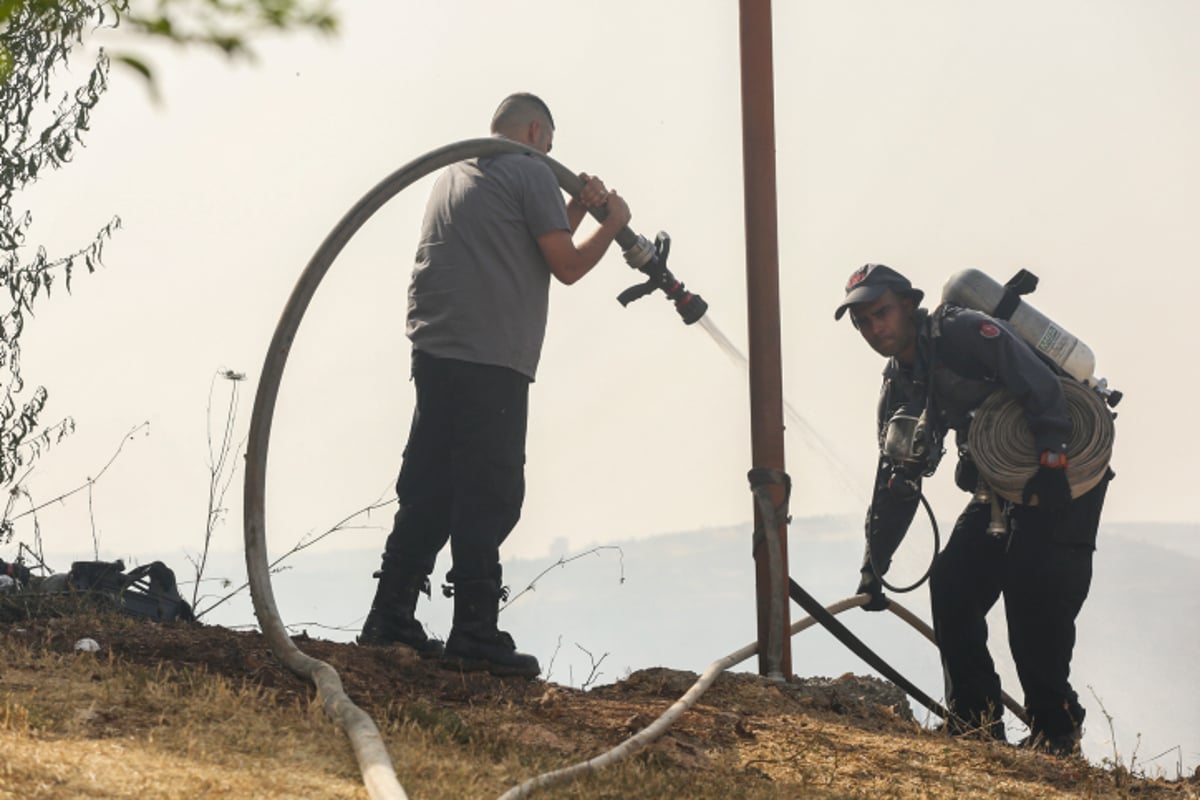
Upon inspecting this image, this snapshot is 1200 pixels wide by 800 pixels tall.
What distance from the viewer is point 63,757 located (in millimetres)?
3670

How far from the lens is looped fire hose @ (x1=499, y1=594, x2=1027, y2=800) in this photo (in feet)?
12.6

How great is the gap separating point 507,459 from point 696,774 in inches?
60.2

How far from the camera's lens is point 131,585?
253 inches

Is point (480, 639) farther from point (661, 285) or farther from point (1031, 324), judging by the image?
point (1031, 324)

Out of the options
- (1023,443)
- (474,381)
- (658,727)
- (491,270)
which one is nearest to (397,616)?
(474,381)

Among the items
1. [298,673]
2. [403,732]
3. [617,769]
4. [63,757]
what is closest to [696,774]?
[617,769]

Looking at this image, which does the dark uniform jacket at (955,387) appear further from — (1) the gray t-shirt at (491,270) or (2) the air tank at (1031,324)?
(1) the gray t-shirt at (491,270)

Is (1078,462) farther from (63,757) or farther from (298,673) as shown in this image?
(63,757)

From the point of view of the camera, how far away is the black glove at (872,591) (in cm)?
692

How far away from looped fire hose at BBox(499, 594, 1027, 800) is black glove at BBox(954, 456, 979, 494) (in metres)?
0.87

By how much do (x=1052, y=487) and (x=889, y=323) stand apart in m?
1.00

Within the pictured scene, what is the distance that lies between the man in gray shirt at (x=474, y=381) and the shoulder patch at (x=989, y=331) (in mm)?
1605

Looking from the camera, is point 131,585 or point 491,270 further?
point 131,585

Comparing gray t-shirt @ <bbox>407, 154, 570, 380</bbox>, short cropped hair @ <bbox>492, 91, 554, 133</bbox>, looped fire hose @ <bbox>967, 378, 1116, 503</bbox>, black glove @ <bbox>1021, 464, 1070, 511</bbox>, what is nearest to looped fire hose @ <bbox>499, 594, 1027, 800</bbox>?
looped fire hose @ <bbox>967, 378, 1116, 503</bbox>
